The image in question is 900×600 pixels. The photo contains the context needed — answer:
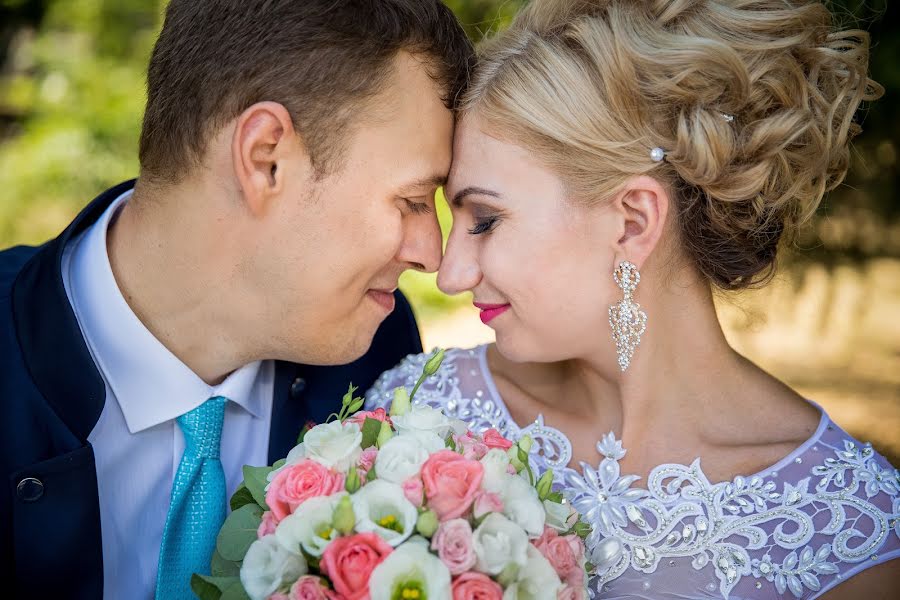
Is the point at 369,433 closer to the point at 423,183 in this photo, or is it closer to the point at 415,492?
the point at 415,492

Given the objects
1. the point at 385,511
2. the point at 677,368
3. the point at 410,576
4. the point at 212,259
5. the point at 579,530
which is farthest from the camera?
the point at 677,368

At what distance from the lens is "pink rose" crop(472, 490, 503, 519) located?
2004 mm

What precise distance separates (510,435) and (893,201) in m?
2.01

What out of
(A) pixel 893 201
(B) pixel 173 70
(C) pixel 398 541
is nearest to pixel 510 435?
(C) pixel 398 541

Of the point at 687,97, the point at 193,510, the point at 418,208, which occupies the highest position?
the point at 687,97

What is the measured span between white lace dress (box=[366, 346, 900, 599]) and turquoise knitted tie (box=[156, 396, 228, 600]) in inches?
43.7

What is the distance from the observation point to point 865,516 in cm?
270

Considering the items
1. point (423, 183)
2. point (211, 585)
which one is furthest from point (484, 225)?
point (211, 585)

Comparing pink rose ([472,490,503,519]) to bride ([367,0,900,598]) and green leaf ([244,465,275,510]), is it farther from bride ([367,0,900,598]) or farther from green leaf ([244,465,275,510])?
bride ([367,0,900,598])

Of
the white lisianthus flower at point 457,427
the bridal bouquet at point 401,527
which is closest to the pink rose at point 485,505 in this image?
the bridal bouquet at point 401,527

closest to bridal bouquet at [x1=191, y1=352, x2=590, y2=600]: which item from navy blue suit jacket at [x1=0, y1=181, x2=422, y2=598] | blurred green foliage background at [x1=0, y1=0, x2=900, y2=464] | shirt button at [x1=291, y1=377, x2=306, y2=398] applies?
navy blue suit jacket at [x1=0, y1=181, x2=422, y2=598]

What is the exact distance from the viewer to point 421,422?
87.8 inches

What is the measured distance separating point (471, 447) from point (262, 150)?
1.14 metres

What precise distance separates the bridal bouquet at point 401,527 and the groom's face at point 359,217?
722 millimetres
